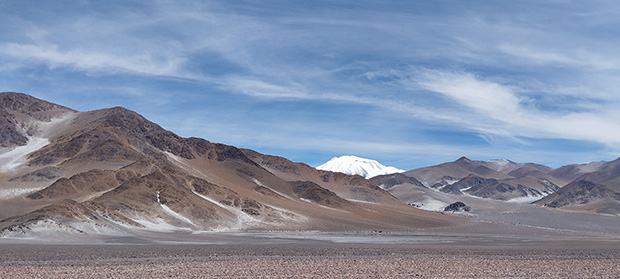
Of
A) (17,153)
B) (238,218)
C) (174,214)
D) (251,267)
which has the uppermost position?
(17,153)

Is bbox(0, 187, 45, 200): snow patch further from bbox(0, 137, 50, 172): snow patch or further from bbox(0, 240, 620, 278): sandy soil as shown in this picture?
bbox(0, 240, 620, 278): sandy soil

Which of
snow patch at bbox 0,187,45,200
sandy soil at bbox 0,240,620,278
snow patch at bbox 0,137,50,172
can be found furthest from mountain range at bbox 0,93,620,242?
sandy soil at bbox 0,240,620,278

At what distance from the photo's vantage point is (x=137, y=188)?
331ft

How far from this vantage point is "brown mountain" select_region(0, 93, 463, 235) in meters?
83.1

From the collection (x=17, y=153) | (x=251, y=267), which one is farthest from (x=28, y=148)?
(x=251, y=267)

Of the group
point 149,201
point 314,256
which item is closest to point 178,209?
point 149,201

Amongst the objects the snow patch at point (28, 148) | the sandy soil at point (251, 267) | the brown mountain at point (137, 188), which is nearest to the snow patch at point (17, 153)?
the snow patch at point (28, 148)

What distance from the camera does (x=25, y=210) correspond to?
96000mm

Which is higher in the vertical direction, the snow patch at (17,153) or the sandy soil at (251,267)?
the snow patch at (17,153)

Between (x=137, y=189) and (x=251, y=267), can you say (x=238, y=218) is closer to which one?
(x=137, y=189)

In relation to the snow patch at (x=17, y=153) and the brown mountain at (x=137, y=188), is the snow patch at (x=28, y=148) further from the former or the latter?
the brown mountain at (x=137, y=188)

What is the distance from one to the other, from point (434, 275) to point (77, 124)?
184 metres

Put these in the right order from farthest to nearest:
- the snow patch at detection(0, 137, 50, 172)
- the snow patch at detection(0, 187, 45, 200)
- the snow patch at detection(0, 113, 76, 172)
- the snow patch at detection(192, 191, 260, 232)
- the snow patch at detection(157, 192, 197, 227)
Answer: the snow patch at detection(0, 113, 76, 172)
the snow patch at detection(0, 137, 50, 172)
the snow patch at detection(0, 187, 45, 200)
the snow patch at detection(192, 191, 260, 232)
the snow patch at detection(157, 192, 197, 227)

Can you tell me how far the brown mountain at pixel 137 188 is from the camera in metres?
83.1
